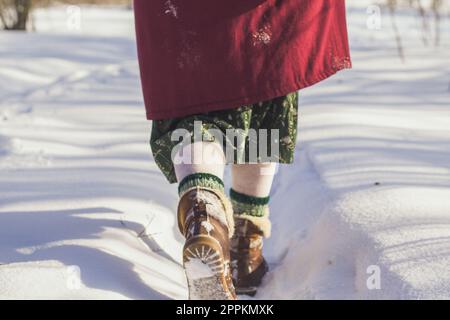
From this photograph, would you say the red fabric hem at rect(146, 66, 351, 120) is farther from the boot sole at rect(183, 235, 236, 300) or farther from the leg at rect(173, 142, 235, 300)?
the boot sole at rect(183, 235, 236, 300)

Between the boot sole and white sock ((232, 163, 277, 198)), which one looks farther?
white sock ((232, 163, 277, 198))

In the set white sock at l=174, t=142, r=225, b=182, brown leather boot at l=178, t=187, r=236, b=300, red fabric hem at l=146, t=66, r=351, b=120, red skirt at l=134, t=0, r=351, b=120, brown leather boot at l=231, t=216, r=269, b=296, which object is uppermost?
red skirt at l=134, t=0, r=351, b=120

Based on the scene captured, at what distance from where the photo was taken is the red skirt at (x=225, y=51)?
1.49 metres

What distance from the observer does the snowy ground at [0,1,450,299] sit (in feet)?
4.85

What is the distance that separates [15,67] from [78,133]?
71.5 inches

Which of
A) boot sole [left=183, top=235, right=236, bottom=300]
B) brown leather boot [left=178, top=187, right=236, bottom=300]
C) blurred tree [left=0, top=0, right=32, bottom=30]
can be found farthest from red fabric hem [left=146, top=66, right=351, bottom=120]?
blurred tree [left=0, top=0, right=32, bottom=30]

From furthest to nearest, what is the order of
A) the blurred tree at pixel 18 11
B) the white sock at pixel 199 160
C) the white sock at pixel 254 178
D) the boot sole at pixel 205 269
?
the blurred tree at pixel 18 11 → the white sock at pixel 254 178 → the white sock at pixel 199 160 → the boot sole at pixel 205 269

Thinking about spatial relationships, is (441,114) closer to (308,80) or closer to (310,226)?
(310,226)

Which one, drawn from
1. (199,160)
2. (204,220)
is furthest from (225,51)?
Result: (204,220)

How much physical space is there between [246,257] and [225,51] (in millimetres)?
534

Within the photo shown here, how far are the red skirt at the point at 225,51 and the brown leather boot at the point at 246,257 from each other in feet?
1.23

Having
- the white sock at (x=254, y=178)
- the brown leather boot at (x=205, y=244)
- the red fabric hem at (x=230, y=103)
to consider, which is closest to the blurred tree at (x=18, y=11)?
the white sock at (x=254, y=178)

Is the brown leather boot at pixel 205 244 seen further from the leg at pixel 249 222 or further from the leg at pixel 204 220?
the leg at pixel 249 222

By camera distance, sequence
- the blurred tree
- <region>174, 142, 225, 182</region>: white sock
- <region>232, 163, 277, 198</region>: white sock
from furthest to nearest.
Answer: the blurred tree, <region>232, 163, 277, 198</region>: white sock, <region>174, 142, 225, 182</region>: white sock
